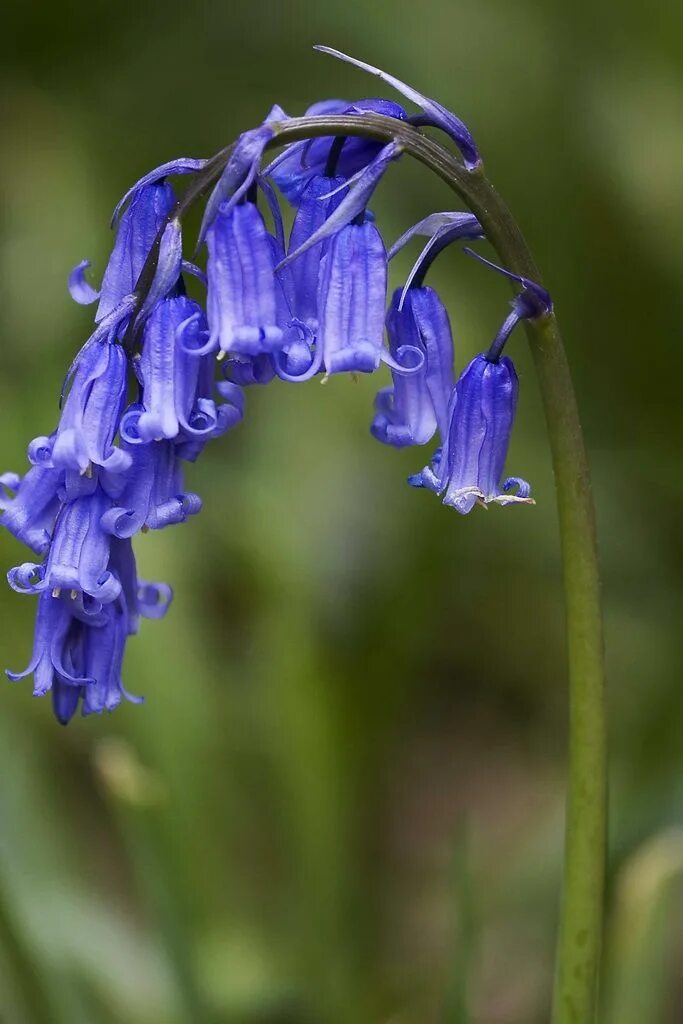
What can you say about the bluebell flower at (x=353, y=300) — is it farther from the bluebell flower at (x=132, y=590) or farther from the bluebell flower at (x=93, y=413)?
the bluebell flower at (x=132, y=590)

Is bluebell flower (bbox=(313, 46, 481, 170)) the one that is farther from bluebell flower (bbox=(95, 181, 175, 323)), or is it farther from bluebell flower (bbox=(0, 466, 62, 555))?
bluebell flower (bbox=(0, 466, 62, 555))

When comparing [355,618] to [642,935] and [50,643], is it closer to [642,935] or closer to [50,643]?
[642,935]

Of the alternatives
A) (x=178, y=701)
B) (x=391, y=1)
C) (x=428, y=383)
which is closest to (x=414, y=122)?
(x=428, y=383)

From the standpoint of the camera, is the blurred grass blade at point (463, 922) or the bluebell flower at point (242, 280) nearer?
the bluebell flower at point (242, 280)

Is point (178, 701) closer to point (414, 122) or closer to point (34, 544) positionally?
point (34, 544)

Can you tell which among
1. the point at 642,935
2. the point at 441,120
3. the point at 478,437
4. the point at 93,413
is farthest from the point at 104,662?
the point at 642,935

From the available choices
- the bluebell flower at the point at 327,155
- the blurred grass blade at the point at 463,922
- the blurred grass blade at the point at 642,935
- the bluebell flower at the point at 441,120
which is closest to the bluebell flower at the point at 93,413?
the bluebell flower at the point at 327,155

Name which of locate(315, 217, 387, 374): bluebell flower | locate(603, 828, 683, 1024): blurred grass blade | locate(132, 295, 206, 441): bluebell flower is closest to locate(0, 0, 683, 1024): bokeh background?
locate(603, 828, 683, 1024): blurred grass blade
